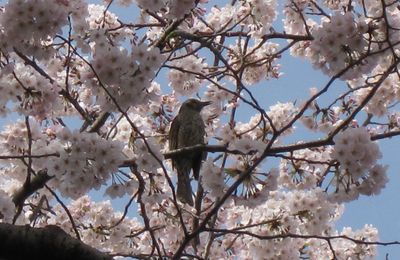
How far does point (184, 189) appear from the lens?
6949 millimetres

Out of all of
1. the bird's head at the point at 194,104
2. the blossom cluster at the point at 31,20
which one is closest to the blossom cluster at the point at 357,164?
the blossom cluster at the point at 31,20

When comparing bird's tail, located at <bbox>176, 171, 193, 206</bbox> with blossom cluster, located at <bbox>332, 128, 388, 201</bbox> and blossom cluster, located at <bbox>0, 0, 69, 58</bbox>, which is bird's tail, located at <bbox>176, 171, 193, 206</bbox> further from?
blossom cluster, located at <bbox>0, 0, 69, 58</bbox>

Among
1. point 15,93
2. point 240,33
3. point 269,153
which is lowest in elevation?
point 269,153

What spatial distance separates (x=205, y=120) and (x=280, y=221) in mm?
2366

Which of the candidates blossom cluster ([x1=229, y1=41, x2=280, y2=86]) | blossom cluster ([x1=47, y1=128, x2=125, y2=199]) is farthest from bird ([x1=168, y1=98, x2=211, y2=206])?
blossom cluster ([x1=47, y1=128, x2=125, y2=199])

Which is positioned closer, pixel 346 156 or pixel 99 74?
pixel 346 156

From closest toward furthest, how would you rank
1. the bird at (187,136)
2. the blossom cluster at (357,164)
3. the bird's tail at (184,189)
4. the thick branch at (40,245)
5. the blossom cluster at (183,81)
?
the thick branch at (40,245) < the blossom cluster at (357,164) < the bird's tail at (184,189) < the bird at (187,136) < the blossom cluster at (183,81)

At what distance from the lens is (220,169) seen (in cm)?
491

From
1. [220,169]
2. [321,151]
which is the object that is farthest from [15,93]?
[321,151]

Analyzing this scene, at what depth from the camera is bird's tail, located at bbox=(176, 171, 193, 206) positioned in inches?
264

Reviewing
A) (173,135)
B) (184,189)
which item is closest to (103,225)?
(184,189)

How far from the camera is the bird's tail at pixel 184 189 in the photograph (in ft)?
22.0

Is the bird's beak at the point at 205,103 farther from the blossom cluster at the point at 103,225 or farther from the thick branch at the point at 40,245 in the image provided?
the thick branch at the point at 40,245

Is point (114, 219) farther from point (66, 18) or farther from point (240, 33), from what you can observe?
point (66, 18)
